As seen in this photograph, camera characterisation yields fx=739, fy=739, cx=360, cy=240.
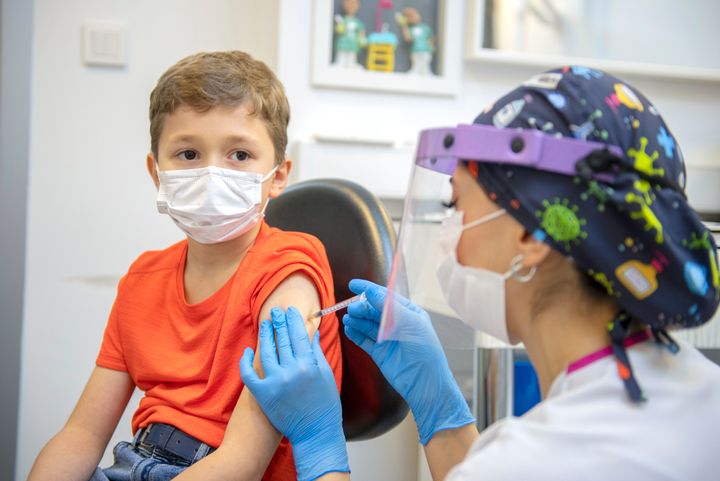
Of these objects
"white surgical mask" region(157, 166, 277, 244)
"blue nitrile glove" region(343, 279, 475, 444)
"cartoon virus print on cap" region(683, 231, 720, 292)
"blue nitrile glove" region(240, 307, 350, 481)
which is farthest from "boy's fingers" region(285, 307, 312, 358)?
"cartoon virus print on cap" region(683, 231, 720, 292)

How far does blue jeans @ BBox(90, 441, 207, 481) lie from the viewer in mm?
1122

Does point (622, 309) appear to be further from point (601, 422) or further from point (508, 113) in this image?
point (508, 113)

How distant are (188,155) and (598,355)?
2.50 feet

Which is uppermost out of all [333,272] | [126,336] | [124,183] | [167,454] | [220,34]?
[220,34]

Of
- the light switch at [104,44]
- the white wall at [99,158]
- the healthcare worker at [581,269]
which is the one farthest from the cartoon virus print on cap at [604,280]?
the light switch at [104,44]

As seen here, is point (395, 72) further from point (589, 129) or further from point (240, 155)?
point (589, 129)

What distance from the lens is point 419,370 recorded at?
3.90 ft

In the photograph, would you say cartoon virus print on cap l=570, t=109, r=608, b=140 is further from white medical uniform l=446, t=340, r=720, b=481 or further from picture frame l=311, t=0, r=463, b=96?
picture frame l=311, t=0, r=463, b=96

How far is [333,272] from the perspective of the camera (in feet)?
4.33

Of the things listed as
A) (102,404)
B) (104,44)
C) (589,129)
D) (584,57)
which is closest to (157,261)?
(102,404)

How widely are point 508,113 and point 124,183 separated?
5.48 ft

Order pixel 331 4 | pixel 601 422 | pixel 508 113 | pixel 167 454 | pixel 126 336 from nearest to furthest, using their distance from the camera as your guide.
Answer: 1. pixel 601 422
2. pixel 508 113
3. pixel 167 454
4. pixel 126 336
5. pixel 331 4

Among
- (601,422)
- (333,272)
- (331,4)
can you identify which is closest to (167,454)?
(333,272)

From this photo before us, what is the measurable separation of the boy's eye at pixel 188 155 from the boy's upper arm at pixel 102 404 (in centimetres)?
40
